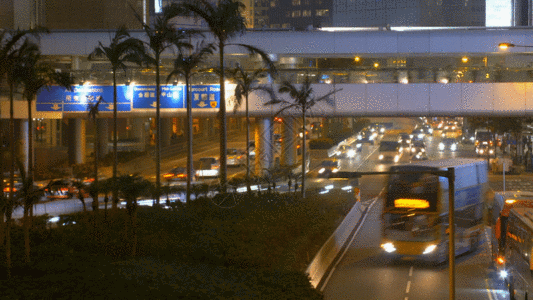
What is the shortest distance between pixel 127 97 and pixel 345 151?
30638mm

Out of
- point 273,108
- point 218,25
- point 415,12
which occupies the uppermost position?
point 415,12

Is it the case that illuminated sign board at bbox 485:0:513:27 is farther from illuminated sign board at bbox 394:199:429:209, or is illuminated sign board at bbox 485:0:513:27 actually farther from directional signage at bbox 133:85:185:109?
illuminated sign board at bbox 394:199:429:209

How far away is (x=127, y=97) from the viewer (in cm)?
3562

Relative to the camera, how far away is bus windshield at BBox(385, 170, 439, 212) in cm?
1855

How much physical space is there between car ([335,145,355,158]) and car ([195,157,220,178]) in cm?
1535

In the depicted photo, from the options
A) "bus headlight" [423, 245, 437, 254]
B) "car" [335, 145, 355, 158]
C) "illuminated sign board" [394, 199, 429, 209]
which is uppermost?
"illuminated sign board" [394, 199, 429, 209]

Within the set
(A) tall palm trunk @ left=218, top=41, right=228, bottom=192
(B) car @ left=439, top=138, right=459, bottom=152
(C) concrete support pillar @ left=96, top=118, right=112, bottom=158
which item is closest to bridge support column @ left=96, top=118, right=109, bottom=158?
(C) concrete support pillar @ left=96, top=118, right=112, bottom=158

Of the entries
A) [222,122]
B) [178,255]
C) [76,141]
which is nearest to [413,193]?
[178,255]

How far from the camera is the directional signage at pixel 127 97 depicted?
3525 cm

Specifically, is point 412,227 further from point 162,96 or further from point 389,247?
point 162,96

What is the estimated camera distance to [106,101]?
3581 cm

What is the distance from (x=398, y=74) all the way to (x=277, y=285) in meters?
26.7

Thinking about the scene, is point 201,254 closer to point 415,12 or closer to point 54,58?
point 54,58

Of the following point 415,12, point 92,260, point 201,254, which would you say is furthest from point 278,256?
point 415,12
